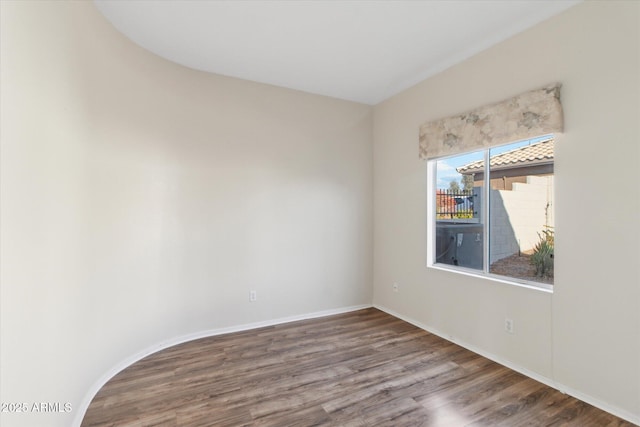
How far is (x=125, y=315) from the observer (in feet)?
8.32

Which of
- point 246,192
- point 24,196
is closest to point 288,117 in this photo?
point 246,192

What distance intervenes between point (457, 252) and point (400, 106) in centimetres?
190

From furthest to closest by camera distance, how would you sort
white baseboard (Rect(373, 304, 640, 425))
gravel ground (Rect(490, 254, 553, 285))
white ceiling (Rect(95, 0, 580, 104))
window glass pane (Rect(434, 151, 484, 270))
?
1. window glass pane (Rect(434, 151, 484, 270))
2. gravel ground (Rect(490, 254, 553, 285))
3. white ceiling (Rect(95, 0, 580, 104))
4. white baseboard (Rect(373, 304, 640, 425))

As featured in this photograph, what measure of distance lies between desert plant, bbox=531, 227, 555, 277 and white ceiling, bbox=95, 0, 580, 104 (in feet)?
5.61

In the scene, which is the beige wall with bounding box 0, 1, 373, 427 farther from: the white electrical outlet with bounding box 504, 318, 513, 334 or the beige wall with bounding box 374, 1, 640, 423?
the white electrical outlet with bounding box 504, 318, 513, 334

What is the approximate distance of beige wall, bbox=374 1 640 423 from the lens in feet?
6.24

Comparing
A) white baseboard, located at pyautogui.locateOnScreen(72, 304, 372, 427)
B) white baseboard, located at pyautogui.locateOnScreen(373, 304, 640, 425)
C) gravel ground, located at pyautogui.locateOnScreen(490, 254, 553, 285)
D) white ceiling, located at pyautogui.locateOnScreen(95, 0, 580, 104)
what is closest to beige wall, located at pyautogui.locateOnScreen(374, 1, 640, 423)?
white baseboard, located at pyautogui.locateOnScreen(373, 304, 640, 425)

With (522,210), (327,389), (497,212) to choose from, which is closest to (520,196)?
(522,210)

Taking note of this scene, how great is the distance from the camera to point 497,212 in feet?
9.23

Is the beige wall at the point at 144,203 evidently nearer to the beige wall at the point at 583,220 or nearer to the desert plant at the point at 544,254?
the beige wall at the point at 583,220

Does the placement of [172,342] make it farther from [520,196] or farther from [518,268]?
[520,196]

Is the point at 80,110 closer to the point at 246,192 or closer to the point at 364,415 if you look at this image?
the point at 246,192

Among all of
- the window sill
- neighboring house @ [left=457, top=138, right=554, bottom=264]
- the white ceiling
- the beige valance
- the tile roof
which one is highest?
the white ceiling

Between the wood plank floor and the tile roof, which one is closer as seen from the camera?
the wood plank floor
